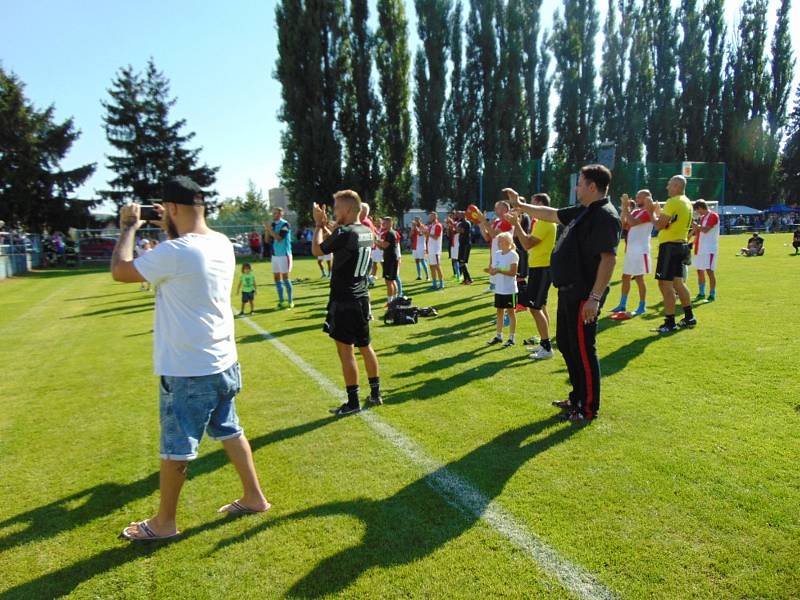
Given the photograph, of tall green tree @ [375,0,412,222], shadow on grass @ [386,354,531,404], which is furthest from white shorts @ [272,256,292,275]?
tall green tree @ [375,0,412,222]

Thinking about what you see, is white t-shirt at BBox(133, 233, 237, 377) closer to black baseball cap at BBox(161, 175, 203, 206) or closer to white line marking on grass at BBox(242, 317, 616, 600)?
black baseball cap at BBox(161, 175, 203, 206)

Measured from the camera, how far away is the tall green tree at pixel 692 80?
46625 mm

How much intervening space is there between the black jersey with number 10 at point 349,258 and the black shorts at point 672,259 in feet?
16.4

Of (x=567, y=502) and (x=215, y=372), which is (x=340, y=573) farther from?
(x=567, y=502)

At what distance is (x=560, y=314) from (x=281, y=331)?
237 inches

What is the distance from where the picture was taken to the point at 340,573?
2760 mm

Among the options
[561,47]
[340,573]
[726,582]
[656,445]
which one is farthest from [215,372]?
[561,47]

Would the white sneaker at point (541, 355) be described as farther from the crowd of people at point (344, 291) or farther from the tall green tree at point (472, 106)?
the tall green tree at point (472, 106)

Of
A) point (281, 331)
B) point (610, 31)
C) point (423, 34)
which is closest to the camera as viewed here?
point (281, 331)

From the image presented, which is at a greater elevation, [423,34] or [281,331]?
[423,34]

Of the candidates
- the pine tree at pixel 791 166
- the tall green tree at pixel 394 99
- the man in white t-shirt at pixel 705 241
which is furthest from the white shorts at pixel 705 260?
the pine tree at pixel 791 166

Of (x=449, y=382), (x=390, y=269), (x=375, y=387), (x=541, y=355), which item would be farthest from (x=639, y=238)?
(x=375, y=387)

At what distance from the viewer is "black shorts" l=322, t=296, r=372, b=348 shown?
4.95 meters

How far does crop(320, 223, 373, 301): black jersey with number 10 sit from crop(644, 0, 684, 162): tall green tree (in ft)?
167
